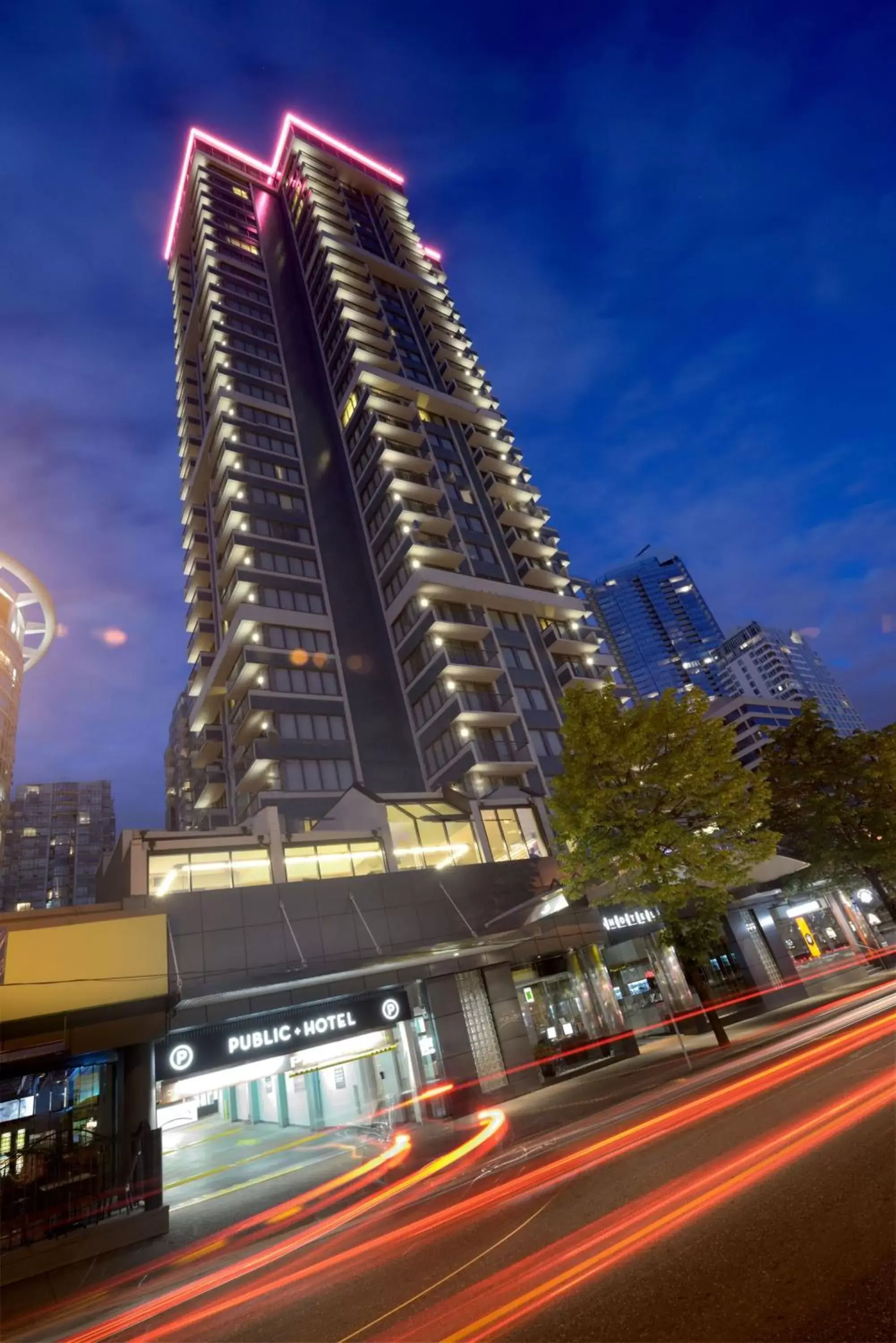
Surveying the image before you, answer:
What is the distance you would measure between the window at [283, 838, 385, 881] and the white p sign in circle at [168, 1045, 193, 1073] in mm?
6871

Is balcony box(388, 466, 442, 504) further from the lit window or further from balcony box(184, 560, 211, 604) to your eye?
balcony box(184, 560, 211, 604)

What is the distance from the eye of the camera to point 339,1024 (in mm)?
20078

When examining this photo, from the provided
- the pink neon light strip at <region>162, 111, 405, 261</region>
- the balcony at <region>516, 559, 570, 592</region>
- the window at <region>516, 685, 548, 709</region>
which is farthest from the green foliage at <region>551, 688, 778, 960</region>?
the pink neon light strip at <region>162, 111, 405, 261</region>

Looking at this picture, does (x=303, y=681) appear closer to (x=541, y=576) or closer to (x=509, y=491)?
(x=541, y=576)

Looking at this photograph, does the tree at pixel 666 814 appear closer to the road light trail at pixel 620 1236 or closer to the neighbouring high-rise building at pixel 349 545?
the road light trail at pixel 620 1236

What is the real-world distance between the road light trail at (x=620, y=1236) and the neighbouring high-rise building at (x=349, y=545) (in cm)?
2703

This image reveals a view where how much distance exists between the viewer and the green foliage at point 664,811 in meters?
21.8

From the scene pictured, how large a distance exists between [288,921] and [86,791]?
5784 inches

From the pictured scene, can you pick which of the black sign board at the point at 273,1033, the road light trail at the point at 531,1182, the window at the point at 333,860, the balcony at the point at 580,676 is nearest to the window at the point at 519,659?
the balcony at the point at 580,676

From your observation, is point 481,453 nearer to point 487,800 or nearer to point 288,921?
point 487,800

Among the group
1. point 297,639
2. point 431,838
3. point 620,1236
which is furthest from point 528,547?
point 620,1236

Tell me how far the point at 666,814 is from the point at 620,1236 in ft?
53.8

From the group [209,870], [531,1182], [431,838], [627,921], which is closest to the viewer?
[531,1182]

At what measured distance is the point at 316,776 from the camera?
139 ft
